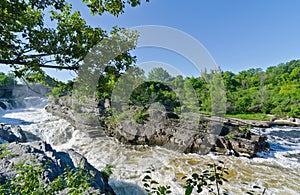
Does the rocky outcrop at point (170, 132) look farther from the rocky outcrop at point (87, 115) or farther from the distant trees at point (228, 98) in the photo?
the distant trees at point (228, 98)

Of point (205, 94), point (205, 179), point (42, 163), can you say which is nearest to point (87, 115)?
point (42, 163)

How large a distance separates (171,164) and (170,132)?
80.7 inches

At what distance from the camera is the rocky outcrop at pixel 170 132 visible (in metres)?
6.29

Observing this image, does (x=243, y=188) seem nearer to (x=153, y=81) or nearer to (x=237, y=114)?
(x=153, y=81)

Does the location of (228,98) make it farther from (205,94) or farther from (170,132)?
(170,132)

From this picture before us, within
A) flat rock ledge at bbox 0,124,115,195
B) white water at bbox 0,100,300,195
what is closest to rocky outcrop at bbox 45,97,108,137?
white water at bbox 0,100,300,195

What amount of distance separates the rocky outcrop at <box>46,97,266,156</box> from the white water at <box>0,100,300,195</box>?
40 centimetres

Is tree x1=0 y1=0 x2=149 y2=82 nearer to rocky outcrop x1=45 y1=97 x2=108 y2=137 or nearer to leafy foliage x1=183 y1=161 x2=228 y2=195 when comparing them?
leafy foliage x1=183 y1=161 x2=228 y2=195

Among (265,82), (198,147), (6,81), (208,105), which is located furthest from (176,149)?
(265,82)

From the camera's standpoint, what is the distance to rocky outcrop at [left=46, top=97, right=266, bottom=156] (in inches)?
248

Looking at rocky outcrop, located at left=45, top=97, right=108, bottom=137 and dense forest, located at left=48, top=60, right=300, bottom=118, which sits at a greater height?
dense forest, located at left=48, top=60, right=300, bottom=118

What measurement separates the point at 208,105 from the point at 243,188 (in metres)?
15.7

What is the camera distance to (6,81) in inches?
772

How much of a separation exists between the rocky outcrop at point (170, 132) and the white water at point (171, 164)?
0.40 metres
